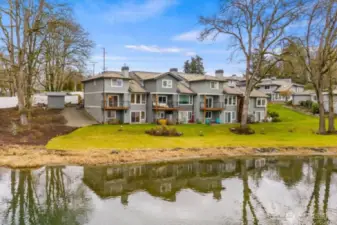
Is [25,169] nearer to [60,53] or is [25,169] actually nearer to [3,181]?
[3,181]

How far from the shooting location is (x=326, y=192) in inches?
562

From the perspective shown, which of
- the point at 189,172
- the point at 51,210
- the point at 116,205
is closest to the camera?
the point at 51,210

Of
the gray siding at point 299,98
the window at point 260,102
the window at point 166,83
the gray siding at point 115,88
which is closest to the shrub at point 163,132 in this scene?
the gray siding at point 115,88

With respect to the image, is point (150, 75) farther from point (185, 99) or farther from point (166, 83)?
point (185, 99)

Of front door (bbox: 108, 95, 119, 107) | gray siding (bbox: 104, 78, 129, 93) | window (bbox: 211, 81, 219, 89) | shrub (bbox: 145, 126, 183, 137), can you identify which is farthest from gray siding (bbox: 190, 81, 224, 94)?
shrub (bbox: 145, 126, 183, 137)

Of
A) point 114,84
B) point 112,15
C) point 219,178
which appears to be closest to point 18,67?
point 114,84

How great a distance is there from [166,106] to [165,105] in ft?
0.76

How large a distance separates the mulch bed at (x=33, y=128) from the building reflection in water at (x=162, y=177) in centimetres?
926

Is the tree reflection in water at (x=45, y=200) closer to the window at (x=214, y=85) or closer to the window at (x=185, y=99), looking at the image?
the window at (x=185, y=99)

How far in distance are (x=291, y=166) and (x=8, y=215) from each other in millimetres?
18021

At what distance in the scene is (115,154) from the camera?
20.0 m

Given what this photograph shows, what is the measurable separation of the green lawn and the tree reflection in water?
581 cm

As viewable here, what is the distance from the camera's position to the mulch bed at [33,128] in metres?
23.2

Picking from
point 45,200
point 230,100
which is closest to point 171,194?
point 45,200
